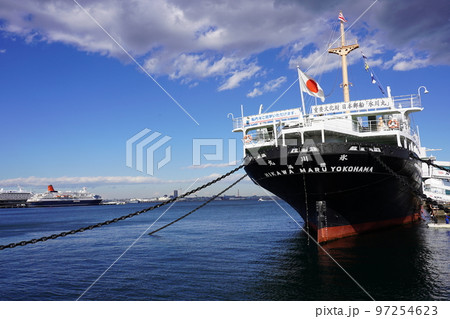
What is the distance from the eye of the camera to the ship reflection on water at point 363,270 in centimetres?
1128

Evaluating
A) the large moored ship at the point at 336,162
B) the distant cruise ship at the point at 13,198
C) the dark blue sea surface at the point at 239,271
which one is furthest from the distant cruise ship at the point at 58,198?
the large moored ship at the point at 336,162

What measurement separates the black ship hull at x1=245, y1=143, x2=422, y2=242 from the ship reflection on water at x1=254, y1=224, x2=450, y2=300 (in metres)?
1.55

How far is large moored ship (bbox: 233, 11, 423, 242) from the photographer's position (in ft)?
57.8

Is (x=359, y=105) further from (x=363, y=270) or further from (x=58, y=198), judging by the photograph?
(x=58, y=198)

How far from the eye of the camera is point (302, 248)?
20.9 metres

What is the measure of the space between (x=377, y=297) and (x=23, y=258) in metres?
20.9

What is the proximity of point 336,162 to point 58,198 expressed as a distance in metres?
150

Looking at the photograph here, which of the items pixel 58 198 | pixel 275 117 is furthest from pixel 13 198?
pixel 275 117

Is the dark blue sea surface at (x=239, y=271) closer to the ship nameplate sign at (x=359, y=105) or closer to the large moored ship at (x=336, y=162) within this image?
the large moored ship at (x=336, y=162)

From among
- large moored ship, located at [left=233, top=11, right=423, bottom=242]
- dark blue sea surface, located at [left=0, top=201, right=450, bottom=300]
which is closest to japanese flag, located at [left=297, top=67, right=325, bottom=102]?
large moored ship, located at [left=233, top=11, right=423, bottom=242]

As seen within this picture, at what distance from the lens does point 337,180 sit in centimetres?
1819

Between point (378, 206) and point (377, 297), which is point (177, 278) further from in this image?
point (378, 206)

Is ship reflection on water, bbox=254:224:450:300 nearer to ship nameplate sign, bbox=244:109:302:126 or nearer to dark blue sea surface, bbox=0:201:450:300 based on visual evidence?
dark blue sea surface, bbox=0:201:450:300

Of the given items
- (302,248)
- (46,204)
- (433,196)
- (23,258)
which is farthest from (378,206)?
(46,204)
